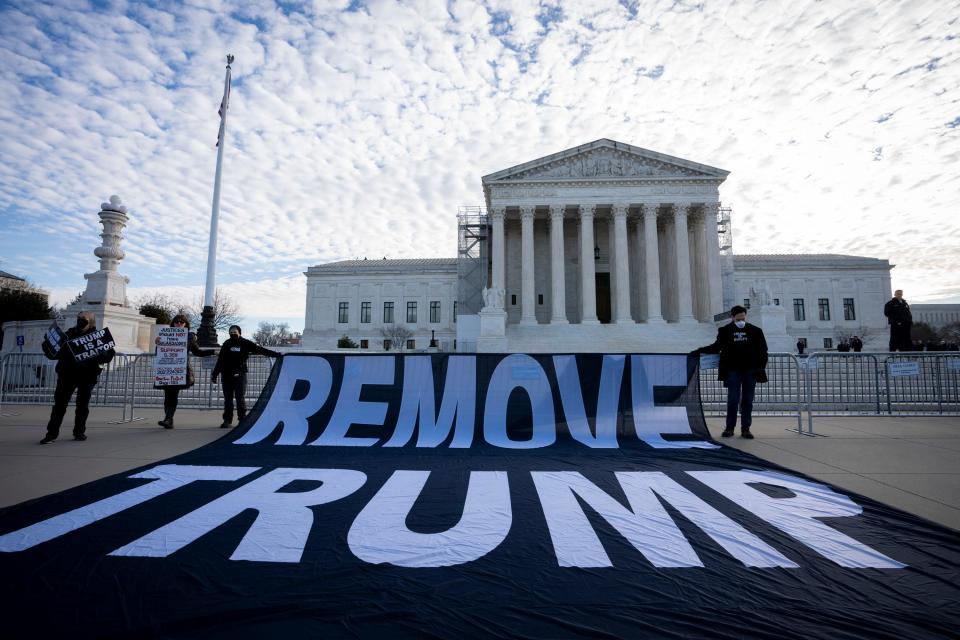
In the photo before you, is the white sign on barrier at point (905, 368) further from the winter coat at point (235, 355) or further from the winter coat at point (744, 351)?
the winter coat at point (235, 355)

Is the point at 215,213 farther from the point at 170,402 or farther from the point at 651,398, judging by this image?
the point at 651,398

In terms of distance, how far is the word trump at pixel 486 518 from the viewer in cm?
276

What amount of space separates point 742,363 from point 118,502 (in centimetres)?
783

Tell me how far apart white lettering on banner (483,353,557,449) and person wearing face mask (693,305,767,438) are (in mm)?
2463

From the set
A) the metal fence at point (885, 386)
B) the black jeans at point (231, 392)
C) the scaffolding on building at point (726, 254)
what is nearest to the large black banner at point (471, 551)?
the black jeans at point (231, 392)

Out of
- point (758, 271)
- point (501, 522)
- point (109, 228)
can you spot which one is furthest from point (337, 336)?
point (501, 522)

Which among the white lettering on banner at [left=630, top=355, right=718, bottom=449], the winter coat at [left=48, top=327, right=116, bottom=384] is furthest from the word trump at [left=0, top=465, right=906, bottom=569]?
the winter coat at [left=48, top=327, right=116, bottom=384]

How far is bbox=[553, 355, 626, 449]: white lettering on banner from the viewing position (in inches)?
246

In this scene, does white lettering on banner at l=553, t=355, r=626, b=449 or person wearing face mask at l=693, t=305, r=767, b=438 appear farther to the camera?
person wearing face mask at l=693, t=305, r=767, b=438

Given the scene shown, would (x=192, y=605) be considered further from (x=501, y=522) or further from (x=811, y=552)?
(x=811, y=552)

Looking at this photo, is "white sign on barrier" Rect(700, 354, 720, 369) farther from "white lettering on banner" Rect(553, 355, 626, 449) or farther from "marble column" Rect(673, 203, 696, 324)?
"marble column" Rect(673, 203, 696, 324)

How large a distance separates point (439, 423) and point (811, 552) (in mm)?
4392

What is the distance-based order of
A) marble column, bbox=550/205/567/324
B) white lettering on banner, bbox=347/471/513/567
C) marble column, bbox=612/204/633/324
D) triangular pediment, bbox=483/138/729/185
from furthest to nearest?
1. triangular pediment, bbox=483/138/729/185
2. marble column, bbox=550/205/567/324
3. marble column, bbox=612/204/633/324
4. white lettering on banner, bbox=347/471/513/567

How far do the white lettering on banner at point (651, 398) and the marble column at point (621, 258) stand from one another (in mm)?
23417
